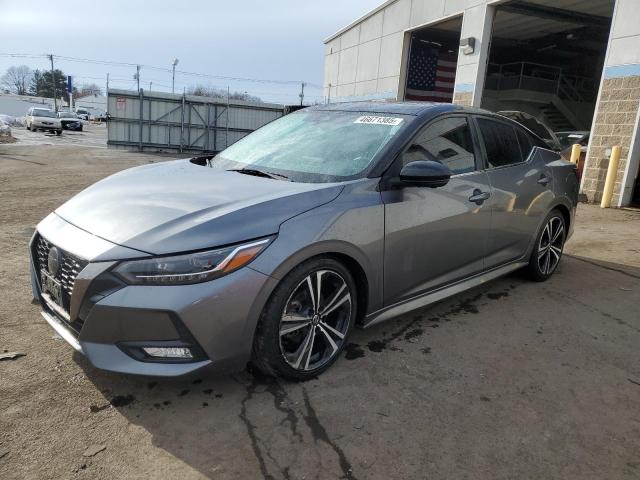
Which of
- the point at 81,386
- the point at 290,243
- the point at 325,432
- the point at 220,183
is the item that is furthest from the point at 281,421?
the point at 220,183

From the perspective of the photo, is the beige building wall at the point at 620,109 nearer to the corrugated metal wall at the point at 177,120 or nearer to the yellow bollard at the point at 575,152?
the yellow bollard at the point at 575,152

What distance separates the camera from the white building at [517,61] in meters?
10.1

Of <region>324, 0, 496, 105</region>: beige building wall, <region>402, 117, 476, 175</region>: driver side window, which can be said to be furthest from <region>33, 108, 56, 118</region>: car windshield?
<region>402, 117, 476, 175</region>: driver side window

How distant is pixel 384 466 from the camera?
7.26ft

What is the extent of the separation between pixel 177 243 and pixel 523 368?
225 centimetres

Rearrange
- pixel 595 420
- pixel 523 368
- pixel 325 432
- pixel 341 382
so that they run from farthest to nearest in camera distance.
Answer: pixel 523 368 < pixel 341 382 < pixel 595 420 < pixel 325 432

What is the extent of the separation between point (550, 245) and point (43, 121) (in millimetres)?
34759

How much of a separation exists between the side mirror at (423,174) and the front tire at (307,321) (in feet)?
2.19

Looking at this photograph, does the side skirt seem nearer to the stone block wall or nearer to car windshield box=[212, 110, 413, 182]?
car windshield box=[212, 110, 413, 182]

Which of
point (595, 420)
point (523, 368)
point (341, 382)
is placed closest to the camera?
point (595, 420)

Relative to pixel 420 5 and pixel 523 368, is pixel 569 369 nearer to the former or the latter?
pixel 523 368

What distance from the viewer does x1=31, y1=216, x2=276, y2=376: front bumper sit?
2.28 meters

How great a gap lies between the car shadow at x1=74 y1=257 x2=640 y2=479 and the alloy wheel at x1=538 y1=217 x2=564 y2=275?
1.88 meters

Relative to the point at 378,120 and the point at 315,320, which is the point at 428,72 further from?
the point at 315,320
